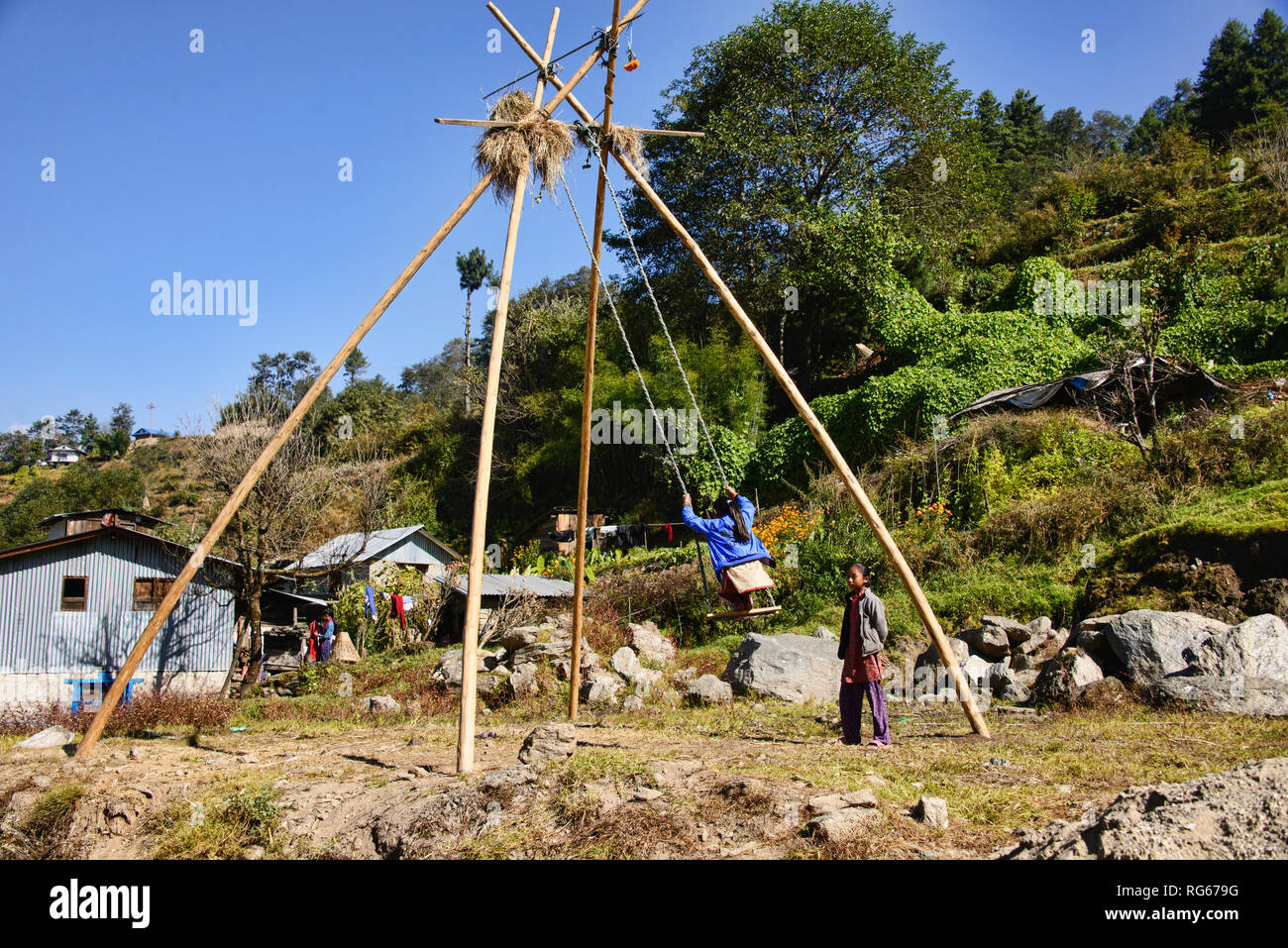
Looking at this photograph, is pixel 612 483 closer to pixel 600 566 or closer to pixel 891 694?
pixel 600 566

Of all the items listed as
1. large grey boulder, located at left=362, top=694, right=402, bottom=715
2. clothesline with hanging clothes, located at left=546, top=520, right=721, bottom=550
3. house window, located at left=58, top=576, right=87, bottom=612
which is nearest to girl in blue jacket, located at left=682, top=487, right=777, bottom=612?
large grey boulder, located at left=362, top=694, right=402, bottom=715

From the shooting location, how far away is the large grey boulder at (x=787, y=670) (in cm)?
1188

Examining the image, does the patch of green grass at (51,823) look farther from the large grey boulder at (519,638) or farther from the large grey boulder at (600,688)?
the large grey boulder at (519,638)

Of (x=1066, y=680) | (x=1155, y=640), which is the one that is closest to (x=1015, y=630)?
(x=1066, y=680)

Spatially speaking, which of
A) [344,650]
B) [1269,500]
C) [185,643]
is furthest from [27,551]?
[1269,500]

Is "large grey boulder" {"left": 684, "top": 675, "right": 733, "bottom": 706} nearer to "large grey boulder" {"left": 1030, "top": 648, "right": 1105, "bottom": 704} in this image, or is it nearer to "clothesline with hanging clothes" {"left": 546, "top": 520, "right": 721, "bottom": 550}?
"large grey boulder" {"left": 1030, "top": 648, "right": 1105, "bottom": 704}

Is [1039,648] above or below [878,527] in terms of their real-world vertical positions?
below

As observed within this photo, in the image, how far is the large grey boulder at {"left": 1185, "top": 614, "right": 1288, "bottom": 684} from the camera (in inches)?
332

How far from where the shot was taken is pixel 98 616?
20.3 meters

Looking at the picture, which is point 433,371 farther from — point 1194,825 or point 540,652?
point 1194,825

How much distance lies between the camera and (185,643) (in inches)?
810

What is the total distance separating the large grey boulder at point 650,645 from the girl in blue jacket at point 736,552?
6.54 metres

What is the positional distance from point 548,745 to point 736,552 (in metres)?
3.01

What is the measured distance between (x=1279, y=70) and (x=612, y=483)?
3582 centimetres
